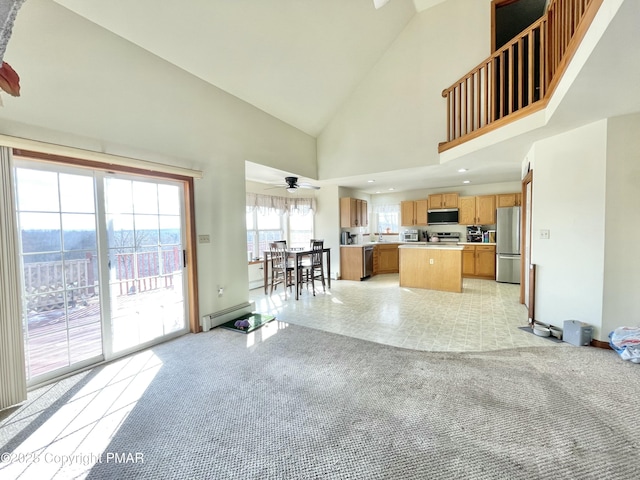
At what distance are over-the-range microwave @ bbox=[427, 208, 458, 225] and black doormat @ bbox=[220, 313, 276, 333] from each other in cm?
524

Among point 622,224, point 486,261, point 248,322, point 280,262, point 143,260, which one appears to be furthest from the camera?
point 486,261

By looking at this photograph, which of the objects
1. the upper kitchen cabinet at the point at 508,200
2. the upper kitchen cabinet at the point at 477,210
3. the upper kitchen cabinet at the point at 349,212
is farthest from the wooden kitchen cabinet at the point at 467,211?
the upper kitchen cabinet at the point at 349,212

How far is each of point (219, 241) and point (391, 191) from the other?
5647 millimetres

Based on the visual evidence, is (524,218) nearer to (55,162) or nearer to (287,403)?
(287,403)

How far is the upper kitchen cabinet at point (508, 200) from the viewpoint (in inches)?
239

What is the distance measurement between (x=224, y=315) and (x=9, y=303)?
204 cm

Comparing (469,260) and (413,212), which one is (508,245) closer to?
(469,260)

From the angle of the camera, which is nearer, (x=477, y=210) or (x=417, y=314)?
(x=417, y=314)

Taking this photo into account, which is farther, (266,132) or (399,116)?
(399,116)

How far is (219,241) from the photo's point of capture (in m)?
3.67

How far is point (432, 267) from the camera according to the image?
219 inches

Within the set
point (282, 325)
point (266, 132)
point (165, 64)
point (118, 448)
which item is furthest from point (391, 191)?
point (118, 448)

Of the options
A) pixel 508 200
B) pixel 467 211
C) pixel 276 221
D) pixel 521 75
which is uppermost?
pixel 521 75

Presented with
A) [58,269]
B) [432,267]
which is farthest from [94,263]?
[432,267]
